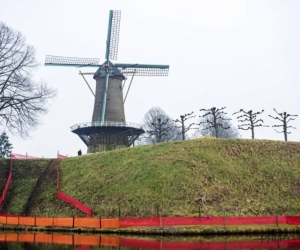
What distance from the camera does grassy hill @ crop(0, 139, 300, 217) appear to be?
87.4 ft

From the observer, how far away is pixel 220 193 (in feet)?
90.1

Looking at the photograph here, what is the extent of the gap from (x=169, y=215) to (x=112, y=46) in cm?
3465

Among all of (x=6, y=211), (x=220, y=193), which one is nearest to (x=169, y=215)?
(x=220, y=193)

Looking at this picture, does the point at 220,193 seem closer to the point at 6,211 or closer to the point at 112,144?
the point at 6,211

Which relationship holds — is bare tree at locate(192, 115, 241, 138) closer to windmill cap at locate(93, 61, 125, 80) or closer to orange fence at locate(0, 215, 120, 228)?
windmill cap at locate(93, 61, 125, 80)

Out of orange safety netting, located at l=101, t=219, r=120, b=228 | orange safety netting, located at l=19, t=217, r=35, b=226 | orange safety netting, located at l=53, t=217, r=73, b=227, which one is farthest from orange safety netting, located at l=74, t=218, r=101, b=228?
orange safety netting, located at l=19, t=217, r=35, b=226

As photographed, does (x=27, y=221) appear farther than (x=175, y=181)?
No

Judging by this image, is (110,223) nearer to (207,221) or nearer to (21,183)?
(207,221)

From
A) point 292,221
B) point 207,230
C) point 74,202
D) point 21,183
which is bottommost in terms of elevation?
point 207,230

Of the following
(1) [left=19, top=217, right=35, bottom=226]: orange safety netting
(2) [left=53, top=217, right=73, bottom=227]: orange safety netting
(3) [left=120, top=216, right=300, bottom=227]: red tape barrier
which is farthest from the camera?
(1) [left=19, top=217, right=35, bottom=226]: orange safety netting

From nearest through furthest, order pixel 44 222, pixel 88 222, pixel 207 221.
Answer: pixel 207 221 < pixel 88 222 < pixel 44 222

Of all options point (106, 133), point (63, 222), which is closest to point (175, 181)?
point (63, 222)

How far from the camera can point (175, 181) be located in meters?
28.2

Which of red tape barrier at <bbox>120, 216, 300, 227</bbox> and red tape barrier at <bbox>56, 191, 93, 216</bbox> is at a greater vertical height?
red tape barrier at <bbox>56, 191, 93, 216</bbox>
